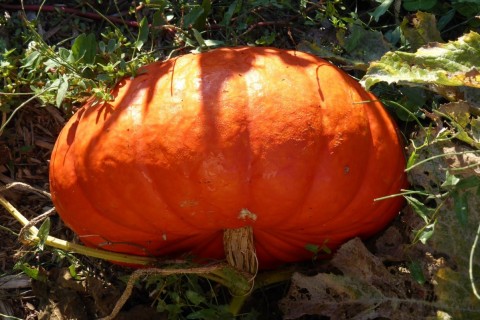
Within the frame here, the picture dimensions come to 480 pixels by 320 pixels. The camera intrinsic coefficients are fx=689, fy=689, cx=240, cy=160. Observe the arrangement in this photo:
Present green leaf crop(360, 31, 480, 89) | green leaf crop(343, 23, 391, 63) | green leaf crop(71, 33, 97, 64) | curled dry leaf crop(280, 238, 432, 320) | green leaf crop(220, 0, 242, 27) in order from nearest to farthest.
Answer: green leaf crop(360, 31, 480, 89), curled dry leaf crop(280, 238, 432, 320), green leaf crop(71, 33, 97, 64), green leaf crop(343, 23, 391, 63), green leaf crop(220, 0, 242, 27)

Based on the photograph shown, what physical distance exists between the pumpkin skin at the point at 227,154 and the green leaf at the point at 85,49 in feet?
1.02

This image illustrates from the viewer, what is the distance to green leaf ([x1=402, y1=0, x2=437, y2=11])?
3.05 meters

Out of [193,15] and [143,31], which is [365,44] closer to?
→ [193,15]

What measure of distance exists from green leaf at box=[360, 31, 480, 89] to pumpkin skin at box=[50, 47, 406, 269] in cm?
12

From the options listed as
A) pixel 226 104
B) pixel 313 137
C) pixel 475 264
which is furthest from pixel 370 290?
pixel 226 104

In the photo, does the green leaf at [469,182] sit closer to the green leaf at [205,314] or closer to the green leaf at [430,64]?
the green leaf at [430,64]

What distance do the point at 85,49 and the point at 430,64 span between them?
1.37 meters

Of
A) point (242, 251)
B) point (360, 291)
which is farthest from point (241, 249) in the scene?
point (360, 291)

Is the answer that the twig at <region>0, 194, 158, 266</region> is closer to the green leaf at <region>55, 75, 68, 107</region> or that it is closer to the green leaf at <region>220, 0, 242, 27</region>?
the green leaf at <region>55, 75, 68, 107</region>

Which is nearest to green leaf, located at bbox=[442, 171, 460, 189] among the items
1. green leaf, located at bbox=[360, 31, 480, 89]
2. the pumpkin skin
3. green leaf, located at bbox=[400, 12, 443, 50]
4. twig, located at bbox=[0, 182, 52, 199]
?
the pumpkin skin

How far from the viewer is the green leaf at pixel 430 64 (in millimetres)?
2488

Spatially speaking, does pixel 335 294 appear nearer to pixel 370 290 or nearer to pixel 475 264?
pixel 370 290

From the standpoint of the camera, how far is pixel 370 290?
8.61 ft

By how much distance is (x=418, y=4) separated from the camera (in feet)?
10.1
